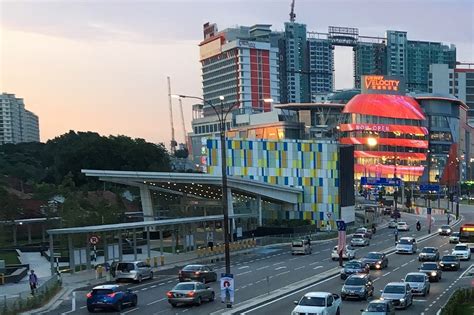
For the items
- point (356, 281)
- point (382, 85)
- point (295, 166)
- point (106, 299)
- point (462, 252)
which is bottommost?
point (462, 252)

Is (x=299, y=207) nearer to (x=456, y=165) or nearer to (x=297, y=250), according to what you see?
(x=297, y=250)

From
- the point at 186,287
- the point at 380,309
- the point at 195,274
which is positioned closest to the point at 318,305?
the point at 380,309

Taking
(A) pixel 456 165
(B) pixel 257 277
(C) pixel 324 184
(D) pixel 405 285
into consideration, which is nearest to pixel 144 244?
(C) pixel 324 184

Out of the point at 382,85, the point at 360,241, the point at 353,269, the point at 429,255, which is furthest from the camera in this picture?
the point at 382,85

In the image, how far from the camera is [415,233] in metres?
85.6

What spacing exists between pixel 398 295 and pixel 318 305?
20.3ft

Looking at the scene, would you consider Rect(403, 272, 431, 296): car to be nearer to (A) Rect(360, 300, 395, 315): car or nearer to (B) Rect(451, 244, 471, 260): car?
(A) Rect(360, 300, 395, 315): car

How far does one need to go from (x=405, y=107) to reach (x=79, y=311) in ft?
551

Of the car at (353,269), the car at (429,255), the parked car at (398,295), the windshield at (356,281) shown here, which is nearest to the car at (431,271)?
the car at (353,269)

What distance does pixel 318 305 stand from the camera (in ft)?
86.0

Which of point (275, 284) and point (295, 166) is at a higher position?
point (295, 166)

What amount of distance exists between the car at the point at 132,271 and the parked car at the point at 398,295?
61.7ft

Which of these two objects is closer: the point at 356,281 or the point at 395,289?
the point at 395,289

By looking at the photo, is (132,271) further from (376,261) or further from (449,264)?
(449,264)
